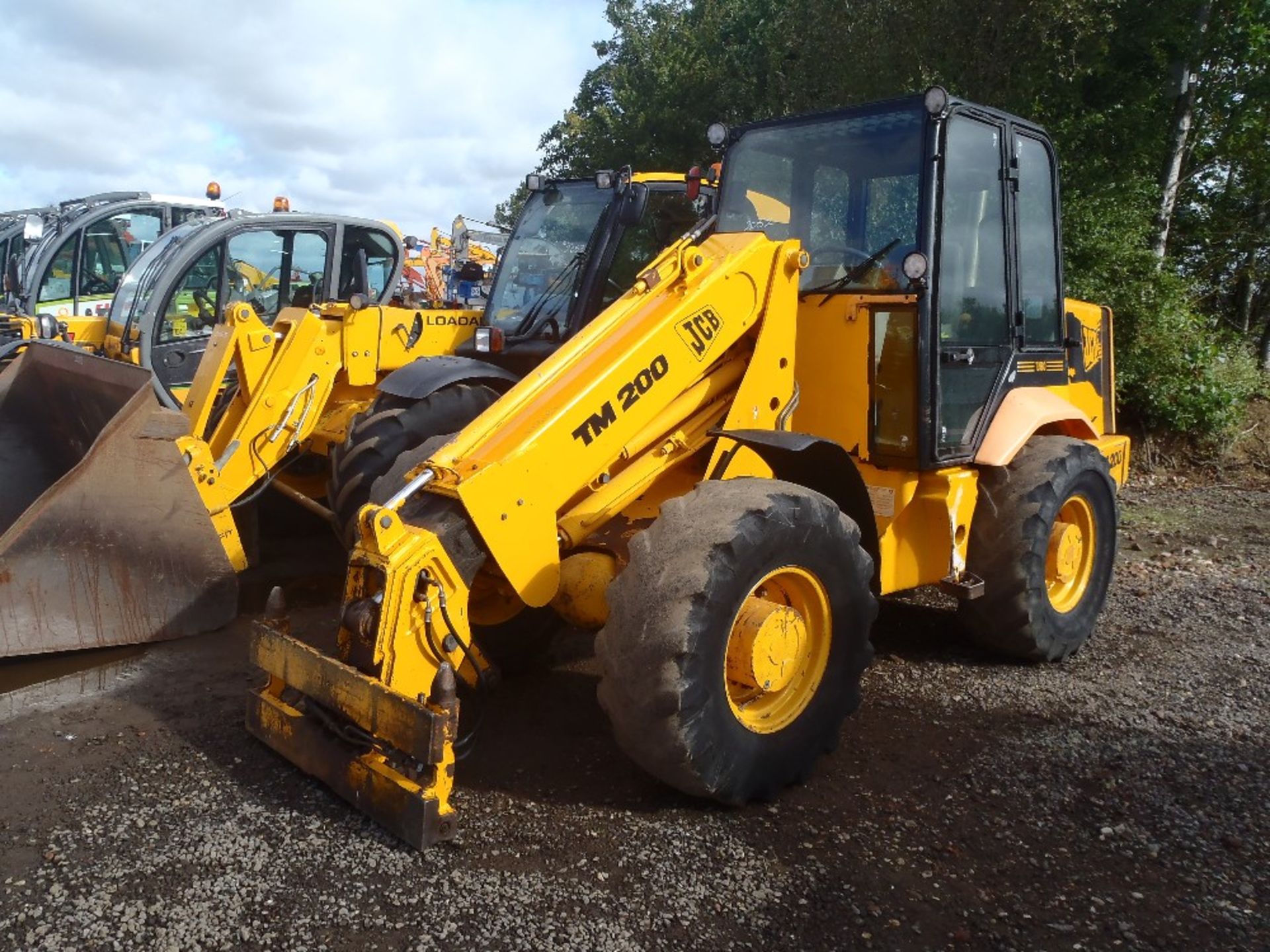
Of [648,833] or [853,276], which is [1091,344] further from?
[648,833]

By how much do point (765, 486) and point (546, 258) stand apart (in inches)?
161

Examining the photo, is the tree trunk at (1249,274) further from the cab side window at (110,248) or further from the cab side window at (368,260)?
the cab side window at (110,248)

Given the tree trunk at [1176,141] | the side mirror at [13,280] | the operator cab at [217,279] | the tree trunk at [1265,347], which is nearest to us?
the operator cab at [217,279]

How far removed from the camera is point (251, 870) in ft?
10.2

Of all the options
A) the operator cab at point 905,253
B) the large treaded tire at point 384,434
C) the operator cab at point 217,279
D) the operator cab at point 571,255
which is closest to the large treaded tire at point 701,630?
the operator cab at point 905,253

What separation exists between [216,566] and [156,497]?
43cm

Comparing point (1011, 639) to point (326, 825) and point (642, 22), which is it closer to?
point (326, 825)

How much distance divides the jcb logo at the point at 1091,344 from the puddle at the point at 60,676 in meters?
5.11

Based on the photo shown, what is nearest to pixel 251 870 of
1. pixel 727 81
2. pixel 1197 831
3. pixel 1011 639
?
pixel 1197 831

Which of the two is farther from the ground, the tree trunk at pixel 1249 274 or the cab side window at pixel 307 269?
the tree trunk at pixel 1249 274

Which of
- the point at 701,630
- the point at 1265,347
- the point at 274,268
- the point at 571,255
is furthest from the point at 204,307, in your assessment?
the point at 1265,347

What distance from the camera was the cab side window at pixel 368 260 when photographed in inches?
384

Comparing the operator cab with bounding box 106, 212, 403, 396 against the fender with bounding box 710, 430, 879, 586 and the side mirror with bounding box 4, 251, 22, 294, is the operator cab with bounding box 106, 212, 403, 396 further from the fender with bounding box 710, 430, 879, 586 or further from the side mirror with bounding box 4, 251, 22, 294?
the fender with bounding box 710, 430, 879, 586

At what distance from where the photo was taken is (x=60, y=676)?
468 cm
